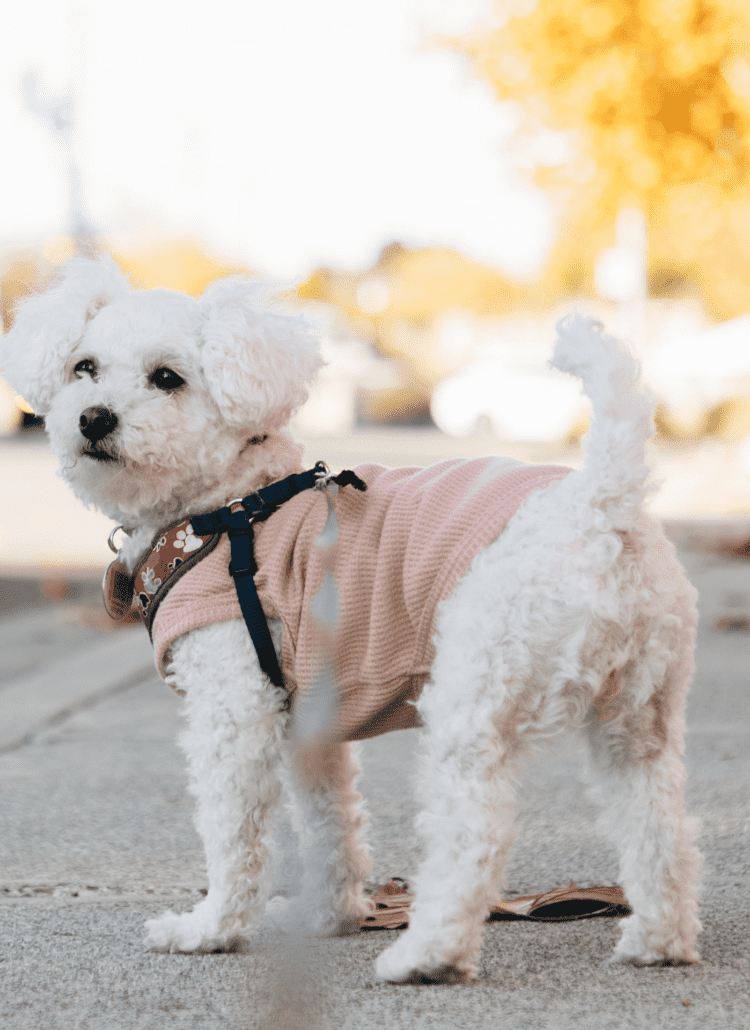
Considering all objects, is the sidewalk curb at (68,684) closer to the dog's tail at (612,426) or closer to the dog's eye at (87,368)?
the dog's eye at (87,368)

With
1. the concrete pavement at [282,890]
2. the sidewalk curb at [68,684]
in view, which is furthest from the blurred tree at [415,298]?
the concrete pavement at [282,890]

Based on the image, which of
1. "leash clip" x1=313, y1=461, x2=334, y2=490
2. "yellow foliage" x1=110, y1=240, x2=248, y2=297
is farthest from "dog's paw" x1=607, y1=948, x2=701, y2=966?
"yellow foliage" x1=110, y1=240, x2=248, y2=297

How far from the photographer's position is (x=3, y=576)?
10.0m

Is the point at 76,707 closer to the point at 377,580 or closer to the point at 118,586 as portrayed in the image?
the point at 118,586

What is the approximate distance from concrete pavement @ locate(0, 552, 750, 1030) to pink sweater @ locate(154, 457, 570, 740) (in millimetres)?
442

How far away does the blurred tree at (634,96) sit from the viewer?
859 centimetres

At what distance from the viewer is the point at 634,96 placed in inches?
356

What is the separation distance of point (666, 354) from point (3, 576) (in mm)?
11107

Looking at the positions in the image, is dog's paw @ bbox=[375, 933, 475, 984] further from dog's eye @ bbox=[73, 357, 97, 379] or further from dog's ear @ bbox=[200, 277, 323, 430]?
dog's eye @ bbox=[73, 357, 97, 379]

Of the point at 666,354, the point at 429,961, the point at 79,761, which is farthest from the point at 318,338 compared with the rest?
the point at 666,354

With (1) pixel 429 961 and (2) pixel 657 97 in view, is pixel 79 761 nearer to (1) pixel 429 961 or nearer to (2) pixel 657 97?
(1) pixel 429 961

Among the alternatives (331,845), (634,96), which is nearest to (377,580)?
(331,845)

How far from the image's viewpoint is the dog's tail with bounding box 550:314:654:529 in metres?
2.57

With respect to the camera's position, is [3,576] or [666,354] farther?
[666,354]
